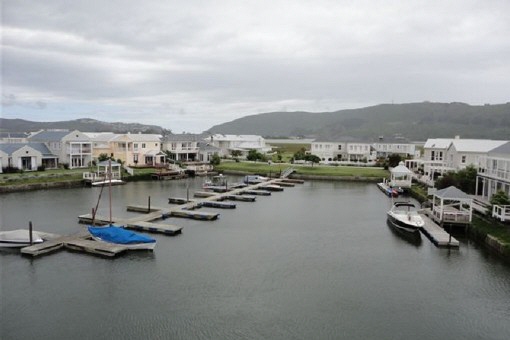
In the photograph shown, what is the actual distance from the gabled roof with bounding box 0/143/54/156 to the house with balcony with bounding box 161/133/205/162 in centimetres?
2090

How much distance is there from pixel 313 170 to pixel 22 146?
42301mm

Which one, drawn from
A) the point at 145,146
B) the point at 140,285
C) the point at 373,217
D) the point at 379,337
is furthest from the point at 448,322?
the point at 145,146

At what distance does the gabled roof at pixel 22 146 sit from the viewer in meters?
54.7

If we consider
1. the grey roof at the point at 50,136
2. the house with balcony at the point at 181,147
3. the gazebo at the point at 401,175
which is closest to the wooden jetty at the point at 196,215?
the gazebo at the point at 401,175

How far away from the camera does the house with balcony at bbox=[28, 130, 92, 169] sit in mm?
61188

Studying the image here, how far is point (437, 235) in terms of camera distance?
91.3 feet

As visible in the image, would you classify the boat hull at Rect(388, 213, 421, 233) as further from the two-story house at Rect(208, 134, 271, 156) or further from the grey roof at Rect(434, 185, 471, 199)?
the two-story house at Rect(208, 134, 271, 156)

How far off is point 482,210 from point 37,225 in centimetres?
3286

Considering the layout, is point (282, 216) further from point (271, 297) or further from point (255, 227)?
point (271, 297)

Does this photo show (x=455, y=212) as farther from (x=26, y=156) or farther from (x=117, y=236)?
(x=26, y=156)

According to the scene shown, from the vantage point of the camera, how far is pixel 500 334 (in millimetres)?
15820

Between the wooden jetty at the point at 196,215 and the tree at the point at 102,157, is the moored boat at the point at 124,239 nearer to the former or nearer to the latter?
the wooden jetty at the point at 196,215

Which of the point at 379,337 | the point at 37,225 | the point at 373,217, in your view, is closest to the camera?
the point at 379,337

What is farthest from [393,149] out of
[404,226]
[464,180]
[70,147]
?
[70,147]
